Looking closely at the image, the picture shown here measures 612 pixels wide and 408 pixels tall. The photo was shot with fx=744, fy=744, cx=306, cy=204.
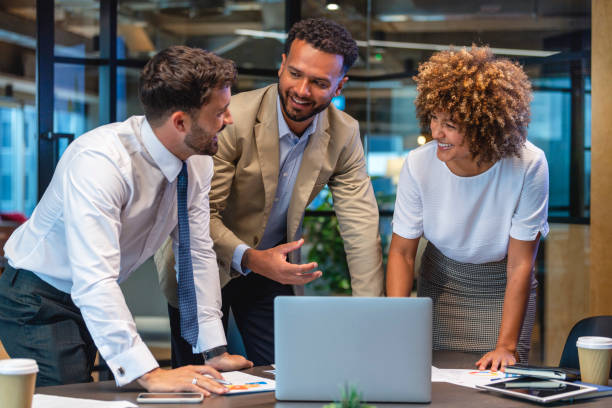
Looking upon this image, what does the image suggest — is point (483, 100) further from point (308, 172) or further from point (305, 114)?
point (308, 172)

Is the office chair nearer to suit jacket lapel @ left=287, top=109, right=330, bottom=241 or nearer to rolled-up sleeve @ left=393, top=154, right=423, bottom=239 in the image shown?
rolled-up sleeve @ left=393, top=154, right=423, bottom=239

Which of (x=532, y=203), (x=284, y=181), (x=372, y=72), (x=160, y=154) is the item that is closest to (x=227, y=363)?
(x=160, y=154)

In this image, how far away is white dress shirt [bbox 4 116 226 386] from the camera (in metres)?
1.77

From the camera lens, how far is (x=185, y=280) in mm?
2111

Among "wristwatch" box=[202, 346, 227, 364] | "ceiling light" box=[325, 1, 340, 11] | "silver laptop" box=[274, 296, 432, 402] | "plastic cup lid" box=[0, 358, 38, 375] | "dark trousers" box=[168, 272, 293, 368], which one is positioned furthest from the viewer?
"ceiling light" box=[325, 1, 340, 11]

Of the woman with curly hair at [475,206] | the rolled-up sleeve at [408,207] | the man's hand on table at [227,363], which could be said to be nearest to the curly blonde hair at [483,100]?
the woman with curly hair at [475,206]

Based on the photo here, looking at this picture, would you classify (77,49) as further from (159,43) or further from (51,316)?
(51,316)

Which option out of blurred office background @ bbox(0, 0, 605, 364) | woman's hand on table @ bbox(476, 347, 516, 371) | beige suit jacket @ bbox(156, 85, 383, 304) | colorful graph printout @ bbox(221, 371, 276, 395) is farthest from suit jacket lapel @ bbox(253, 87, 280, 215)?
blurred office background @ bbox(0, 0, 605, 364)

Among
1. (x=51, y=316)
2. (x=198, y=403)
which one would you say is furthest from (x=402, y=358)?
(x=51, y=316)

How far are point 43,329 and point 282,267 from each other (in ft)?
2.41

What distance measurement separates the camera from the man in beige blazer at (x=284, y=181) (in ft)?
8.20

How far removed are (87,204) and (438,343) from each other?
133 cm

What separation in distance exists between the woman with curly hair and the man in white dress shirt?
2.26 feet

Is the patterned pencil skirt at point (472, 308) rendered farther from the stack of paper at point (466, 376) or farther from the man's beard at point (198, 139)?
the man's beard at point (198, 139)
